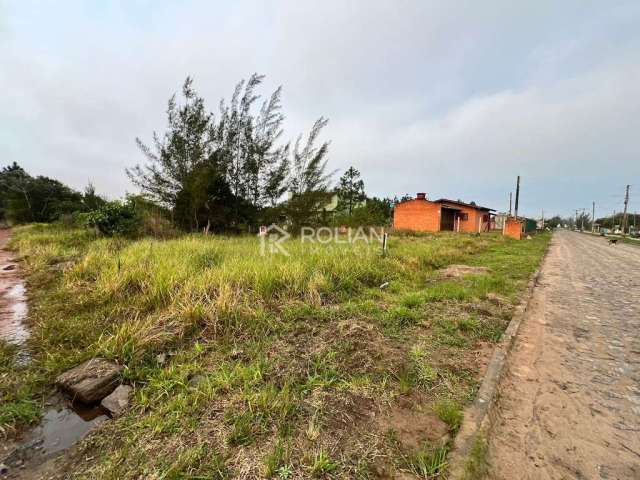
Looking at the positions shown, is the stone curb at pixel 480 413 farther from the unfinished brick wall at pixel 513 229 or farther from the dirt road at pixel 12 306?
the unfinished brick wall at pixel 513 229

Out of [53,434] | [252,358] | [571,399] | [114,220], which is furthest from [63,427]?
[114,220]

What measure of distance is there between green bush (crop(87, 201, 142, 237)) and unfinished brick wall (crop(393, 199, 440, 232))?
19340mm

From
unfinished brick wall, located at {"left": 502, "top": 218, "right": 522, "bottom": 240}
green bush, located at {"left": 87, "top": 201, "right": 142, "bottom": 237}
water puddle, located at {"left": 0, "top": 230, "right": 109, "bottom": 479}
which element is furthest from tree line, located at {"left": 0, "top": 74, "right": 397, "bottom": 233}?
unfinished brick wall, located at {"left": 502, "top": 218, "right": 522, "bottom": 240}

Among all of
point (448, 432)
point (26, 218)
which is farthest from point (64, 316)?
point (26, 218)

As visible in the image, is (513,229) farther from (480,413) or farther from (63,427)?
(63,427)

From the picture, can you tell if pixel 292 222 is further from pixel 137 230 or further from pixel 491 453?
pixel 491 453

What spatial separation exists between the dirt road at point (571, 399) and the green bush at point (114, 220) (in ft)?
38.3

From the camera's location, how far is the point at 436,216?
23625 millimetres

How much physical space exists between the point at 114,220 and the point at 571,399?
40.4ft

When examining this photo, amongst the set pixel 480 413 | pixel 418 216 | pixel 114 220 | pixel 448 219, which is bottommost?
pixel 480 413

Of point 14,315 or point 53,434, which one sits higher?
point 14,315

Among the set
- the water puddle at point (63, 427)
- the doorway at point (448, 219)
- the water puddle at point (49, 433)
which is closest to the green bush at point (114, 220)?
the water puddle at point (49, 433)

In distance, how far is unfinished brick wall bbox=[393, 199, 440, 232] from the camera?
2369 centimetres

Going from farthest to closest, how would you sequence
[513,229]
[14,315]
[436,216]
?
[436,216] → [513,229] → [14,315]
